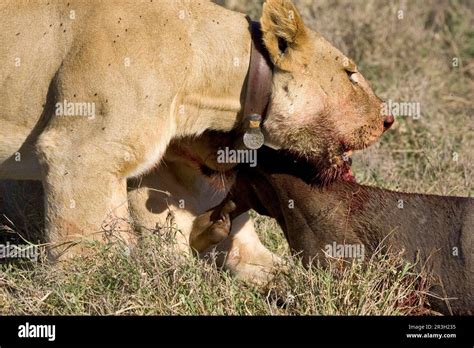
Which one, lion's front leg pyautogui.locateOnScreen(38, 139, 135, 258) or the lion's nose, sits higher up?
the lion's nose

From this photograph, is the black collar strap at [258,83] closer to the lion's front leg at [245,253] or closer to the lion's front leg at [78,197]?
the lion's front leg at [78,197]

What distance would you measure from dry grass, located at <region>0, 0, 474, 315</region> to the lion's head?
0.57 meters

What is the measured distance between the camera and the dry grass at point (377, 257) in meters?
4.75

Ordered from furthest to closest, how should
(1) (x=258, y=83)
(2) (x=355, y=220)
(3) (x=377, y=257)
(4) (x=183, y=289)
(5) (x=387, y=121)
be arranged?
1. (5) (x=387, y=121)
2. (2) (x=355, y=220)
3. (1) (x=258, y=83)
4. (3) (x=377, y=257)
5. (4) (x=183, y=289)

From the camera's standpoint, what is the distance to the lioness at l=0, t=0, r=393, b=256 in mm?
4848

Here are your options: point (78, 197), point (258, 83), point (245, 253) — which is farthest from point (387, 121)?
point (78, 197)

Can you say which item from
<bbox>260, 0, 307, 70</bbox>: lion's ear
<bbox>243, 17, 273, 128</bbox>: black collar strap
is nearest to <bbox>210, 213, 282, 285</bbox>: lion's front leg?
<bbox>243, 17, 273, 128</bbox>: black collar strap

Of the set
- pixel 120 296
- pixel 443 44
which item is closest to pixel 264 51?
pixel 120 296

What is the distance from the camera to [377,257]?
5027mm

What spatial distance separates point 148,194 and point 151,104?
0.79 meters

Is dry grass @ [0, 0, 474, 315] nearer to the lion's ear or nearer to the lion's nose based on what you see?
the lion's nose

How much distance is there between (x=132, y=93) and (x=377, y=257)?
1294mm

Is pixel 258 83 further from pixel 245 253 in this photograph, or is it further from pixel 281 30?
pixel 245 253

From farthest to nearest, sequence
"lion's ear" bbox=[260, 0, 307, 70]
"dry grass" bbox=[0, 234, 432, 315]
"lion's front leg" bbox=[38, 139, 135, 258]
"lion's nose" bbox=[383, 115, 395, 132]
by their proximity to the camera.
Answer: "lion's nose" bbox=[383, 115, 395, 132]
"lion's ear" bbox=[260, 0, 307, 70]
"lion's front leg" bbox=[38, 139, 135, 258]
"dry grass" bbox=[0, 234, 432, 315]
